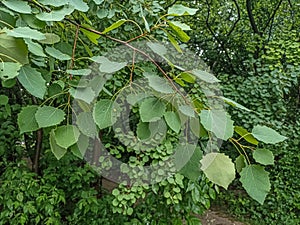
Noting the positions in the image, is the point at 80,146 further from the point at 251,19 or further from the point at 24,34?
the point at 251,19

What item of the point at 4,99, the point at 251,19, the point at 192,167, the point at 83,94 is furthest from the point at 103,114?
the point at 251,19

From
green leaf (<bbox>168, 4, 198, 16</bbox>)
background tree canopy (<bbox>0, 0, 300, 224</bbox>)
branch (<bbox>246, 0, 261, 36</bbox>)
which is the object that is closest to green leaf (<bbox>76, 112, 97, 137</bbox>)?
background tree canopy (<bbox>0, 0, 300, 224</bbox>)

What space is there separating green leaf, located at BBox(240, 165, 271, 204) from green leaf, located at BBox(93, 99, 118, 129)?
218mm

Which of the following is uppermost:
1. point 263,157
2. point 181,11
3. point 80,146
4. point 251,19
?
point 181,11

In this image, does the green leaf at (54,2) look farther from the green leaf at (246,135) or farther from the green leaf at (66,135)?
the green leaf at (246,135)

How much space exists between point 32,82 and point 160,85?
184 mm

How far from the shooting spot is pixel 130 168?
6.53 ft

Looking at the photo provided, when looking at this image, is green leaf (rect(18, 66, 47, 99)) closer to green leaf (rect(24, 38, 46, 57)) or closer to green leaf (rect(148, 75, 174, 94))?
green leaf (rect(24, 38, 46, 57))

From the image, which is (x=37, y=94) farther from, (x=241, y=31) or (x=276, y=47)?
(x=241, y=31)

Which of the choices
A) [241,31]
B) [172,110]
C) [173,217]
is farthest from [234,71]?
[172,110]

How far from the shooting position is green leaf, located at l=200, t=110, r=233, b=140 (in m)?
0.43

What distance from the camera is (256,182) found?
435 mm

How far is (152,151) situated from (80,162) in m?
0.81

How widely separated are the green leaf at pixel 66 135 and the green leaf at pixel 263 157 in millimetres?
275
